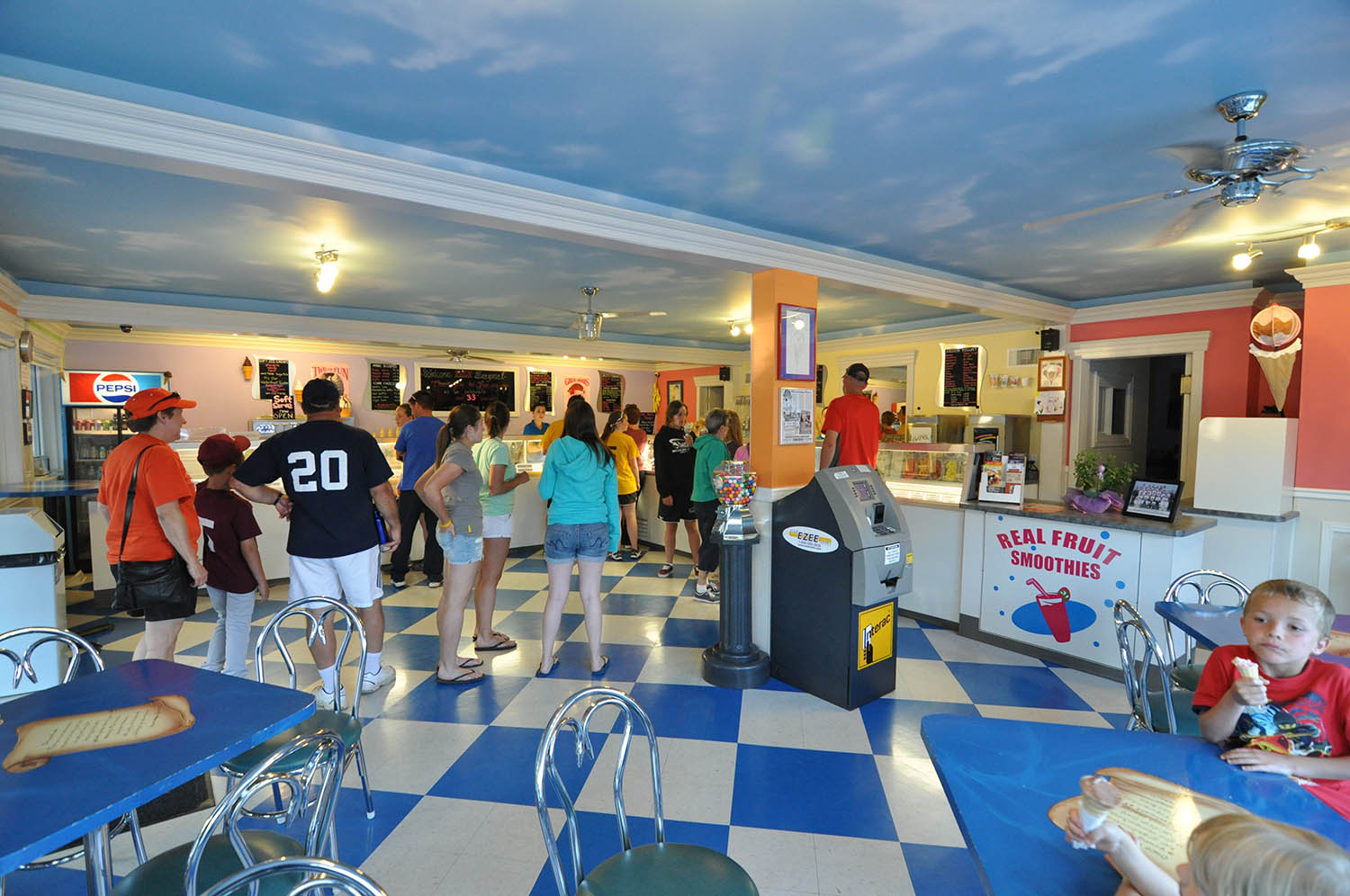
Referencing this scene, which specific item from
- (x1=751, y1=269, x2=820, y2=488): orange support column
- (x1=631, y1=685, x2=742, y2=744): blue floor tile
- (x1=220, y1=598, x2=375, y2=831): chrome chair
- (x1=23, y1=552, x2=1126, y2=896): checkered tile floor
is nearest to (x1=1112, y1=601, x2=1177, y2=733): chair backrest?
A: (x1=23, y1=552, x2=1126, y2=896): checkered tile floor

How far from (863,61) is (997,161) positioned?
45.5 inches

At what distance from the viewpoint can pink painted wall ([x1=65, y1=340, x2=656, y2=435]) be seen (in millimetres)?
7133

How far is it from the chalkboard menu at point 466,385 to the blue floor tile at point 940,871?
7.97 meters

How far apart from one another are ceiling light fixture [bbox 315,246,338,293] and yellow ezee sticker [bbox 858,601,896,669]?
373cm

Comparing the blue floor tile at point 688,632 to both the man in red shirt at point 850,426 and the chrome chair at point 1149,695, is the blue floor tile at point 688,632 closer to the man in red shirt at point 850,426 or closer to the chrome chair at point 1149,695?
the man in red shirt at point 850,426

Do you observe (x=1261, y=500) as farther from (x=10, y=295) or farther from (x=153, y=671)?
(x=10, y=295)

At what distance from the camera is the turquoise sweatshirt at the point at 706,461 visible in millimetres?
4863

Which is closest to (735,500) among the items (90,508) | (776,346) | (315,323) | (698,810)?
(776,346)

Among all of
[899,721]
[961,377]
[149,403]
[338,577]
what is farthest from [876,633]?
[961,377]

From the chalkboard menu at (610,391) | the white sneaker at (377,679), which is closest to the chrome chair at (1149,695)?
the white sneaker at (377,679)

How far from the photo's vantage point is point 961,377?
7059 mm

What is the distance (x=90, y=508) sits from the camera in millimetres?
4719

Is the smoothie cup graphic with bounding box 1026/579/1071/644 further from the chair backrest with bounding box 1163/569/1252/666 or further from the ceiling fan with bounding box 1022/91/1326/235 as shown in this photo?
the ceiling fan with bounding box 1022/91/1326/235

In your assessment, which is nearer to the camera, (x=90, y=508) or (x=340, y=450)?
(x=340, y=450)
